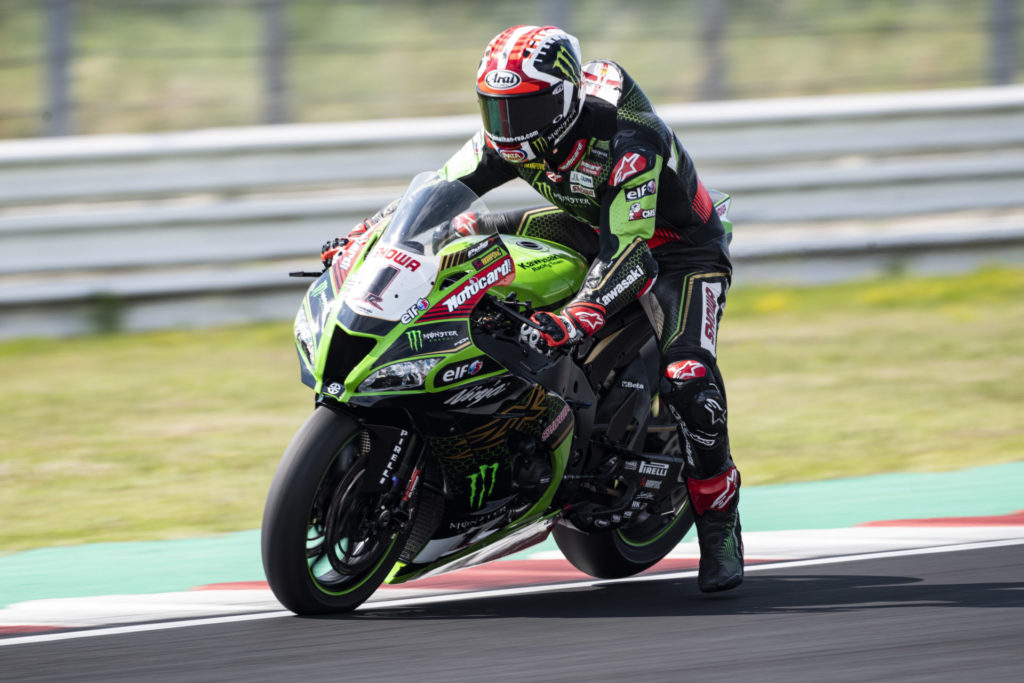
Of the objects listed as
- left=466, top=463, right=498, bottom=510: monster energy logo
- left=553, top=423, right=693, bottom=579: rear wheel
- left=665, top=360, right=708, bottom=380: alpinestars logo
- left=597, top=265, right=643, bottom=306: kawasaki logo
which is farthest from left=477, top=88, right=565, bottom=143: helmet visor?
left=553, top=423, right=693, bottom=579: rear wheel

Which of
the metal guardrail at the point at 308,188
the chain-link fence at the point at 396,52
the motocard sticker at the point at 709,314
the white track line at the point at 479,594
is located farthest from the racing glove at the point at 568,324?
the chain-link fence at the point at 396,52

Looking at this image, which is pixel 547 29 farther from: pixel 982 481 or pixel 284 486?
pixel 982 481

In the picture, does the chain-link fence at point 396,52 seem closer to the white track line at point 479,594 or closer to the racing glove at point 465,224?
the racing glove at point 465,224

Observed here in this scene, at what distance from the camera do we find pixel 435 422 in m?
4.65

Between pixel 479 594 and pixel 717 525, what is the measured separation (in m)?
0.90

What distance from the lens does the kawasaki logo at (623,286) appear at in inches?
187

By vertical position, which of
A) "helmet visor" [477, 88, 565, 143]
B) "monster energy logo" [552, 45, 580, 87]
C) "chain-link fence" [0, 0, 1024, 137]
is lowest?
"helmet visor" [477, 88, 565, 143]

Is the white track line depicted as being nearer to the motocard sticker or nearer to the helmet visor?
the motocard sticker

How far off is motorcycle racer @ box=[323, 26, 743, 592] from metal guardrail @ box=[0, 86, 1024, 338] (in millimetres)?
5049

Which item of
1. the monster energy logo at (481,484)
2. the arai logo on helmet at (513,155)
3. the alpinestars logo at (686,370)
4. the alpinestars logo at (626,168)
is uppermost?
the arai logo on helmet at (513,155)

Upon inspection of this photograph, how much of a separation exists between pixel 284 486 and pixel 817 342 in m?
6.25

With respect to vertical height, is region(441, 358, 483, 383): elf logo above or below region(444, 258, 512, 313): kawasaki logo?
below

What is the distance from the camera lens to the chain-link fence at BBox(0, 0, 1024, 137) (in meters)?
10.2

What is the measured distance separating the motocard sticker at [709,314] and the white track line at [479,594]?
3.15ft
